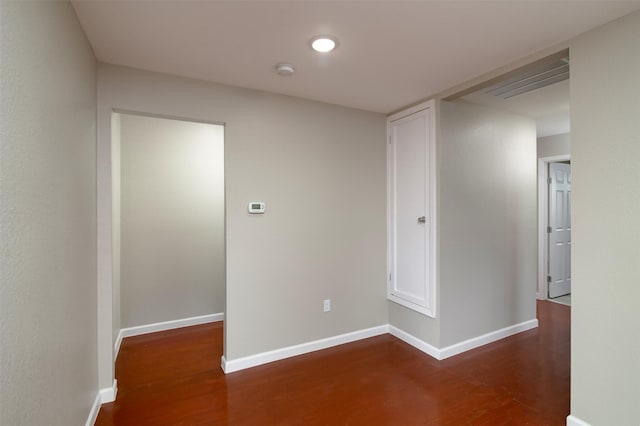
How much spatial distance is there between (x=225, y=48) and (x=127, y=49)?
0.64 m

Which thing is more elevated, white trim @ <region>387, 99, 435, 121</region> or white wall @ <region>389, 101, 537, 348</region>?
white trim @ <region>387, 99, 435, 121</region>

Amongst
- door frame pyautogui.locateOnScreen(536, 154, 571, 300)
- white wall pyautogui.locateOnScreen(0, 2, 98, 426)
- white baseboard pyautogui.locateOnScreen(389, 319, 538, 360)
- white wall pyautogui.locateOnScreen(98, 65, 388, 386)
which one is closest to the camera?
white wall pyautogui.locateOnScreen(0, 2, 98, 426)

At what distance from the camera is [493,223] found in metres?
3.36

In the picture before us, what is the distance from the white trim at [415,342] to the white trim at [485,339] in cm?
6

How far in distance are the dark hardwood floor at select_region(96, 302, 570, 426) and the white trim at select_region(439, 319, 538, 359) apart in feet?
0.19

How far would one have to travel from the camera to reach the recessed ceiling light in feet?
6.52

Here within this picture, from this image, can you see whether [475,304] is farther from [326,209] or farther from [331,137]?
[331,137]

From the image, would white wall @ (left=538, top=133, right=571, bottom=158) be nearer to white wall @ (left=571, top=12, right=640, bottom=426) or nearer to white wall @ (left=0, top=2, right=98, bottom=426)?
white wall @ (left=571, top=12, right=640, bottom=426)

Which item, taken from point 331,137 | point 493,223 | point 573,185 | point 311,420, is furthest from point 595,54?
point 311,420

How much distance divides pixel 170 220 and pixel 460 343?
3.31 metres

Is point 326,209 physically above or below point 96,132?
below

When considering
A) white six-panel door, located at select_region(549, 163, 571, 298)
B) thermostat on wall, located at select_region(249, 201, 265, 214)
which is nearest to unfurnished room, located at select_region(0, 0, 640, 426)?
thermostat on wall, located at select_region(249, 201, 265, 214)

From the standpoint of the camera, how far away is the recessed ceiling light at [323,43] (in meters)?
1.99

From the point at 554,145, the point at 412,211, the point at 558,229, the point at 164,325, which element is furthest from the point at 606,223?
the point at 164,325
